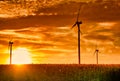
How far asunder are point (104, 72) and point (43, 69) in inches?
365

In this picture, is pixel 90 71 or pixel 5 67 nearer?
pixel 90 71

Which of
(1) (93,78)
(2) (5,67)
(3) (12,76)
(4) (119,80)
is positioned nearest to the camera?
(4) (119,80)

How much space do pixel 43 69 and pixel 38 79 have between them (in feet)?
9.57

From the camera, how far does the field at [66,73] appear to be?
2106 inches

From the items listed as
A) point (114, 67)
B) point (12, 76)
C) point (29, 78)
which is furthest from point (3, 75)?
point (114, 67)

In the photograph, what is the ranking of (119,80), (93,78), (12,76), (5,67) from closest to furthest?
(119,80) < (93,78) < (12,76) < (5,67)

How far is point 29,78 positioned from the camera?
54969 mm

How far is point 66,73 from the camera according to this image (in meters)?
54.9

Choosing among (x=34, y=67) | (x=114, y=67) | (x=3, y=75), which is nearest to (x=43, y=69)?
(x=34, y=67)

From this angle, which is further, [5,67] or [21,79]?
[5,67]

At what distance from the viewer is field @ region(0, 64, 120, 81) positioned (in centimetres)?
5350

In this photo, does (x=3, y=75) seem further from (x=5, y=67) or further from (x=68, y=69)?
(x=68, y=69)

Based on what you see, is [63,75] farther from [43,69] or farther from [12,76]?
[12,76]

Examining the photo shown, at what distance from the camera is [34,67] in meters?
57.8
